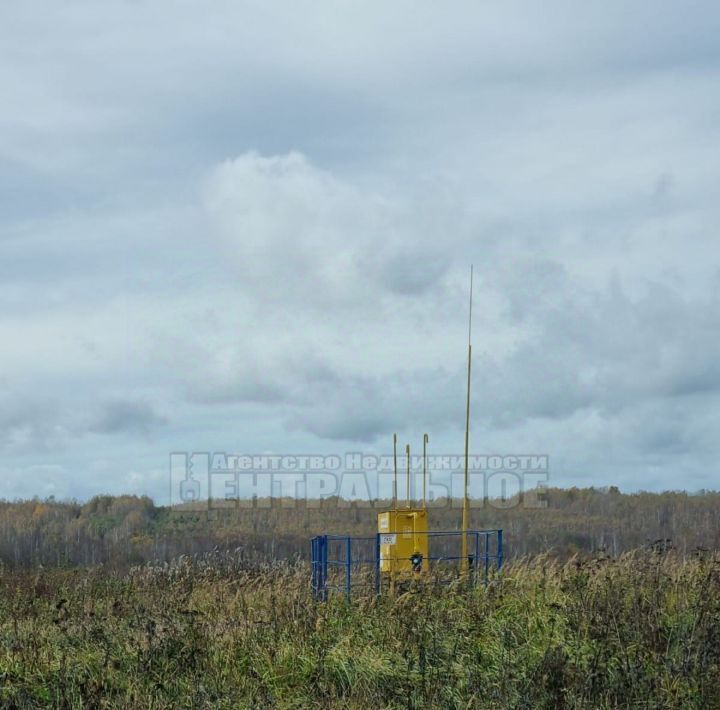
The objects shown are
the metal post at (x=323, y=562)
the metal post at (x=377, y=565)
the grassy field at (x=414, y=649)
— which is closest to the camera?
the grassy field at (x=414, y=649)

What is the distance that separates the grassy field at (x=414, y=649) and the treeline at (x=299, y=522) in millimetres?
32076

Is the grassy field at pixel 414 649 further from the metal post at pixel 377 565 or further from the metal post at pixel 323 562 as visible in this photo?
the metal post at pixel 323 562

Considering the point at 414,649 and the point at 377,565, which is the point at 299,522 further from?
the point at 414,649

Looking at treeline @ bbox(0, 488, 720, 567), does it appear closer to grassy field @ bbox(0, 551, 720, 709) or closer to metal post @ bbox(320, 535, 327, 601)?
metal post @ bbox(320, 535, 327, 601)

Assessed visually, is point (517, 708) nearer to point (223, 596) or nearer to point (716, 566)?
point (716, 566)

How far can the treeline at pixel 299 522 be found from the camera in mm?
51188

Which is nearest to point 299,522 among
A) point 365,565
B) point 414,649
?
point 365,565

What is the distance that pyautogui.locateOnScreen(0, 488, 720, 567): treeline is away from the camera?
51.2 metres

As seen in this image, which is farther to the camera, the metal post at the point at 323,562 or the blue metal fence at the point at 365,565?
the metal post at the point at 323,562

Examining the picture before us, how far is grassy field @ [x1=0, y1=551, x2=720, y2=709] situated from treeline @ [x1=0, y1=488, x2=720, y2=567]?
32.1 meters

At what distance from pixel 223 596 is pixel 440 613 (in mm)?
4859

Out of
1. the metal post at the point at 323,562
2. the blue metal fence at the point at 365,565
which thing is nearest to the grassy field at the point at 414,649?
the blue metal fence at the point at 365,565

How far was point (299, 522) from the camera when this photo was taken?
65.1 meters

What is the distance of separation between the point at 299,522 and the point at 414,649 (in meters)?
52.8
